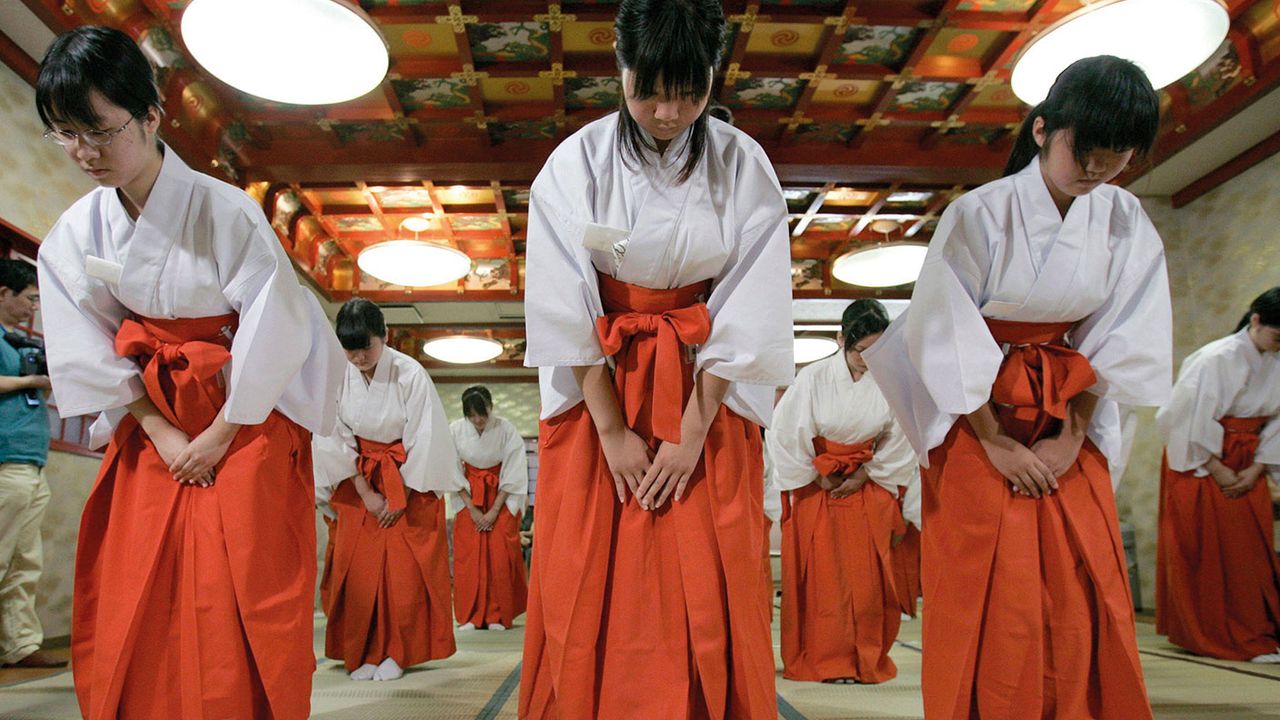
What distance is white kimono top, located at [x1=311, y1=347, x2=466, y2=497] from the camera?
3.85m

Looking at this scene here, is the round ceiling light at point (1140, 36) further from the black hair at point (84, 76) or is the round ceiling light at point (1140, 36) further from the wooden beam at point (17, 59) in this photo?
the wooden beam at point (17, 59)

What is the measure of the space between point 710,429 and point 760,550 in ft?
0.94

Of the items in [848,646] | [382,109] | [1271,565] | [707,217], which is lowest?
[848,646]

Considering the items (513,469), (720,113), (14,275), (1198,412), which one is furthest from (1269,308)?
(14,275)

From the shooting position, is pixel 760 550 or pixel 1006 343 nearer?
pixel 760 550

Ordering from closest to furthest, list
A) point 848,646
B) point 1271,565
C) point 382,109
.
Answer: point 848,646 → point 1271,565 → point 382,109

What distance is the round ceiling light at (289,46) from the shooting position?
4.62 metres

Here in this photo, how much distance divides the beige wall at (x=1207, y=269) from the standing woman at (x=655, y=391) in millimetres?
6934

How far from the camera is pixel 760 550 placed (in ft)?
5.57

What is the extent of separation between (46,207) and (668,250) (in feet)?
17.9

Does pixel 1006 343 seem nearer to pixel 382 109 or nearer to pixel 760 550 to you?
pixel 760 550

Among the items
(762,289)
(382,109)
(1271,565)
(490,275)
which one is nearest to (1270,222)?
(1271,565)

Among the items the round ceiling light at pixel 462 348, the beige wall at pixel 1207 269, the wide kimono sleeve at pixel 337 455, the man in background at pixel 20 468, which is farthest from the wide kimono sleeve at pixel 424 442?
the round ceiling light at pixel 462 348

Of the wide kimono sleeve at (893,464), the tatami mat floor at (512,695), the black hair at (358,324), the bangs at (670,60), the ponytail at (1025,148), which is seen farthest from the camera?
the wide kimono sleeve at (893,464)
